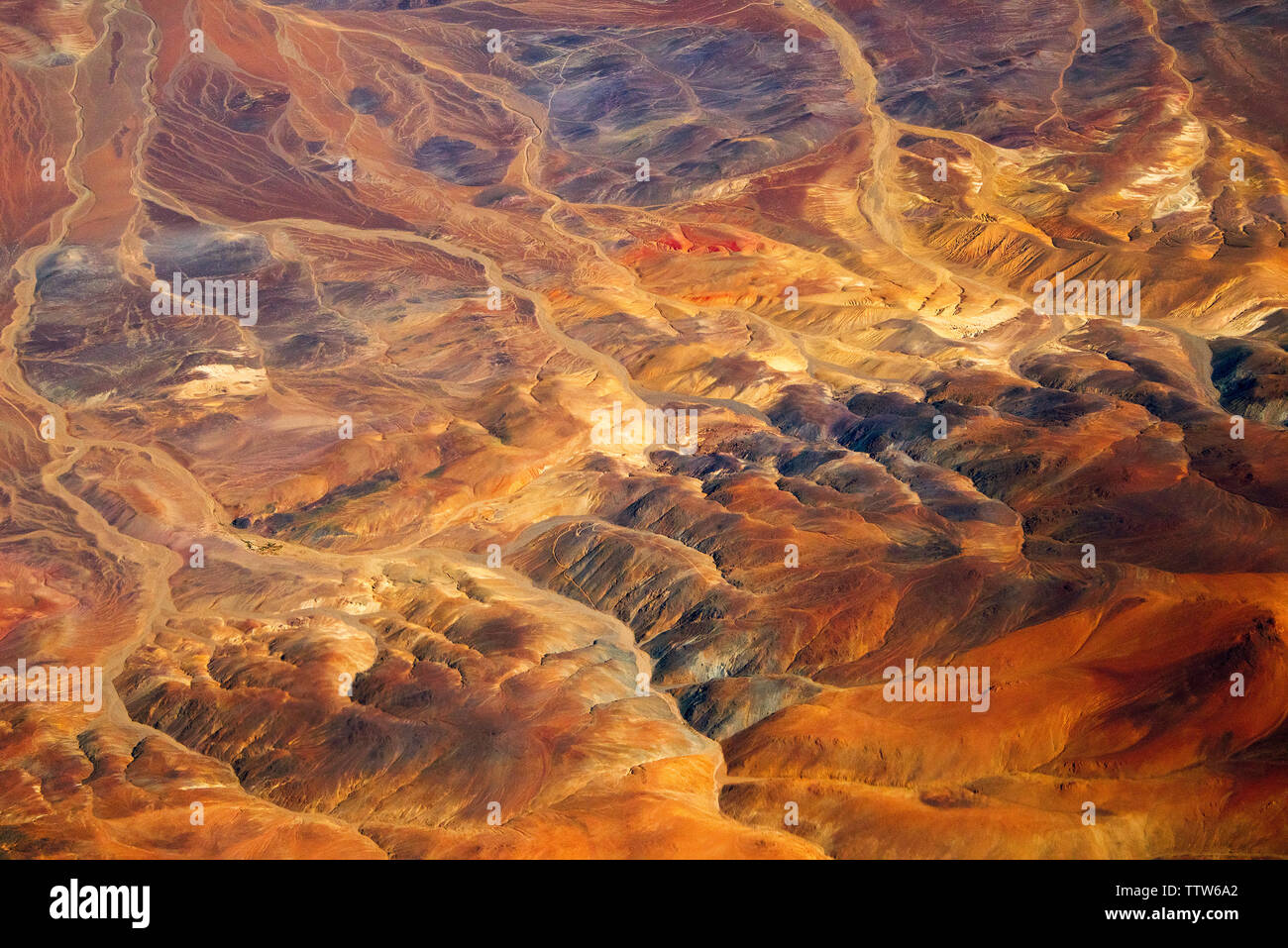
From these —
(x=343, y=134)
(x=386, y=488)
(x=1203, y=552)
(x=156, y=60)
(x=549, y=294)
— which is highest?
(x=156, y=60)

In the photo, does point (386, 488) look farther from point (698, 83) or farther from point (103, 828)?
point (698, 83)

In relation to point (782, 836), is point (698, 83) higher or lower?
Result: higher

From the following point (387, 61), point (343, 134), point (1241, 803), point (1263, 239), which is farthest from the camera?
point (387, 61)

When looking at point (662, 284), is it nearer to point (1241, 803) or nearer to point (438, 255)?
point (438, 255)

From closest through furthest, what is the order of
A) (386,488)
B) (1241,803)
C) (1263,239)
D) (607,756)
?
(1241,803), (607,756), (386,488), (1263,239)

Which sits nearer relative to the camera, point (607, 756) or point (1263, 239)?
point (607, 756)

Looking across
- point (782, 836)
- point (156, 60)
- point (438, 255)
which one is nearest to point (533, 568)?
point (782, 836)

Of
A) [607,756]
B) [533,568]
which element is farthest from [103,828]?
[533,568]
